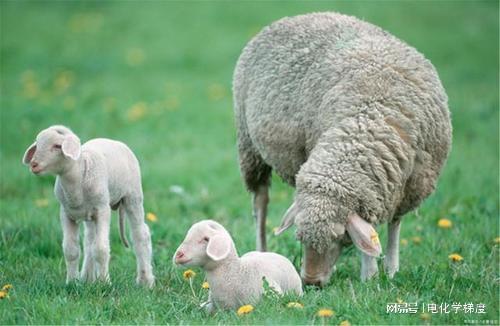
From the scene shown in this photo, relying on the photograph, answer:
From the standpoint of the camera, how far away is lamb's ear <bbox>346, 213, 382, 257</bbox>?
5027 millimetres

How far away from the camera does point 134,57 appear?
14.7 m

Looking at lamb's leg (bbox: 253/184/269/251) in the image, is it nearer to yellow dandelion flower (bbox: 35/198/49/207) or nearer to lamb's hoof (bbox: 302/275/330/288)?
lamb's hoof (bbox: 302/275/330/288)

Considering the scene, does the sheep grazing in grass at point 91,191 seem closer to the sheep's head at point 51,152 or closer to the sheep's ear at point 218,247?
the sheep's head at point 51,152

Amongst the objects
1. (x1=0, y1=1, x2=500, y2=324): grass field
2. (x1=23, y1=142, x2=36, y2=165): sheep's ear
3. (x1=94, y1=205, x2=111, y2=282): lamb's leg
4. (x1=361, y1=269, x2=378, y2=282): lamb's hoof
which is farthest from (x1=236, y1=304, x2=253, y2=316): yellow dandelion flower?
(x1=23, y1=142, x2=36, y2=165): sheep's ear

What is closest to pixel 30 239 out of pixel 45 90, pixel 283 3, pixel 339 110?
pixel 339 110

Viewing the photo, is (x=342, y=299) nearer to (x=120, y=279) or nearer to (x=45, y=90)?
(x=120, y=279)

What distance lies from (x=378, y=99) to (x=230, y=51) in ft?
31.3

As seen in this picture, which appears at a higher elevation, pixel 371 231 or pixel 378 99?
pixel 378 99

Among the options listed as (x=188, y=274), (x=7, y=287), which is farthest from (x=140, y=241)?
(x=7, y=287)

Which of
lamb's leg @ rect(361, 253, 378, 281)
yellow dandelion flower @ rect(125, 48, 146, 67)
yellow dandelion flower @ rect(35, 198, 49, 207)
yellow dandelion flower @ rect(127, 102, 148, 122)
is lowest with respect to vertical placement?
lamb's leg @ rect(361, 253, 378, 281)

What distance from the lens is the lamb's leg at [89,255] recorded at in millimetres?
5324

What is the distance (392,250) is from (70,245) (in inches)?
87.4

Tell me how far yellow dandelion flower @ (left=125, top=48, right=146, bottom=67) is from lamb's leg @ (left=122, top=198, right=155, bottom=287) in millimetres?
9326

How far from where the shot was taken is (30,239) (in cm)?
640
